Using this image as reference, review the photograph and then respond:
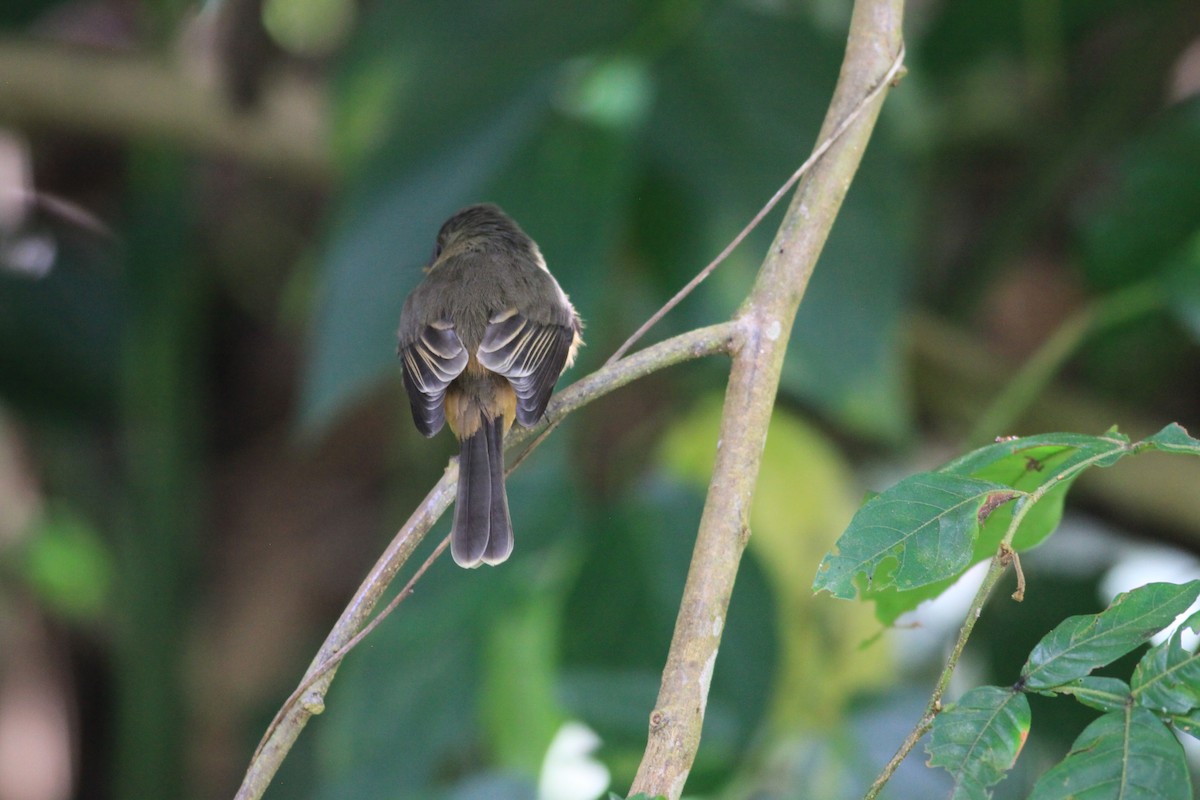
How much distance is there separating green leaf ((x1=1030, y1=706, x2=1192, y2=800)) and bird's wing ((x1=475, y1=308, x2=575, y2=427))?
1.20m

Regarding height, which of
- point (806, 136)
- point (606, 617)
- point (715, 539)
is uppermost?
point (806, 136)

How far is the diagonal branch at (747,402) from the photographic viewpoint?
4.49 ft

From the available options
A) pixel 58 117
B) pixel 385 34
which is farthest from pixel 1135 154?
pixel 58 117

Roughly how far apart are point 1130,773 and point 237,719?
4.31m

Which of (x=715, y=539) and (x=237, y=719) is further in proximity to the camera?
(x=237, y=719)

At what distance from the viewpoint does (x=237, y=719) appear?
4.94 metres

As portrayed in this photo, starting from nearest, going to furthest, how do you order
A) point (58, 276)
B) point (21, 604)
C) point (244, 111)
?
point (244, 111) < point (58, 276) < point (21, 604)

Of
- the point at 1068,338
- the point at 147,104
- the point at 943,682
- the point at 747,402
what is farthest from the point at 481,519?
the point at 147,104

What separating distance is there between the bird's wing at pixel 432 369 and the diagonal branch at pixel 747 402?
79cm

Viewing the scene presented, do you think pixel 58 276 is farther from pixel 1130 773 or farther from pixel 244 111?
pixel 1130 773

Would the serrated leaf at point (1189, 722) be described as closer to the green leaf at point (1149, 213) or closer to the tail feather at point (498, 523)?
the tail feather at point (498, 523)

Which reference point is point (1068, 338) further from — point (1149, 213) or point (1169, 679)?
point (1169, 679)

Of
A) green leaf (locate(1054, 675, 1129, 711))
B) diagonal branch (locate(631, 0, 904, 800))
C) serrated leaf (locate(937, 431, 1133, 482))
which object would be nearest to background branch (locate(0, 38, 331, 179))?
diagonal branch (locate(631, 0, 904, 800))

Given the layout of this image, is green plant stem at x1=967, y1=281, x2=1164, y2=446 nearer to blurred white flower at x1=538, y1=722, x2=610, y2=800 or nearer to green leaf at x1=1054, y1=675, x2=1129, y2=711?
blurred white flower at x1=538, y1=722, x2=610, y2=800
